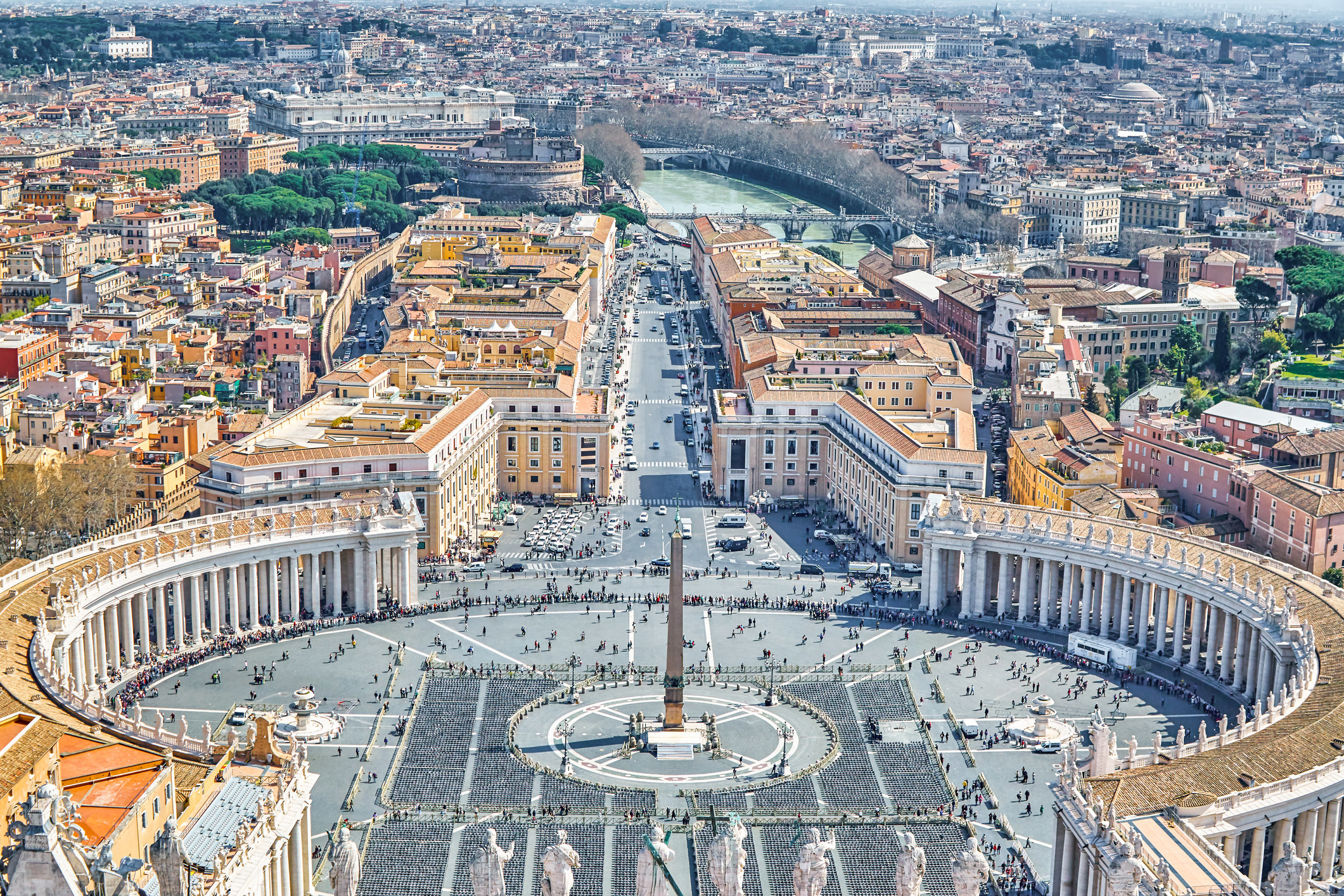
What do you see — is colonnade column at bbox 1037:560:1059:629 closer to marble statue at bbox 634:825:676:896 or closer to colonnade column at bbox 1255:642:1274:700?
colonnade column at bbox 1255:642:1274:700

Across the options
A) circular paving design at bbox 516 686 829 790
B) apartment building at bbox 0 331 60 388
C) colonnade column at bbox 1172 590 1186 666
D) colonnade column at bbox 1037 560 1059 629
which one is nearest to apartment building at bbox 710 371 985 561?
colonnade column at bbox 1037 560 1059 629

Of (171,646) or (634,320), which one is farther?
(634,320)

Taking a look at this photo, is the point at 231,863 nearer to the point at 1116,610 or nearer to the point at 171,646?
the point at 171,646

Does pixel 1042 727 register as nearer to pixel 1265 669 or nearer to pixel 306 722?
pixel 1265 669

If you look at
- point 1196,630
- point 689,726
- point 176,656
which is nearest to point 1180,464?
point 1196,630

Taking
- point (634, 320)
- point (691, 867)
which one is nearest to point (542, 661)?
point (691, 867)
